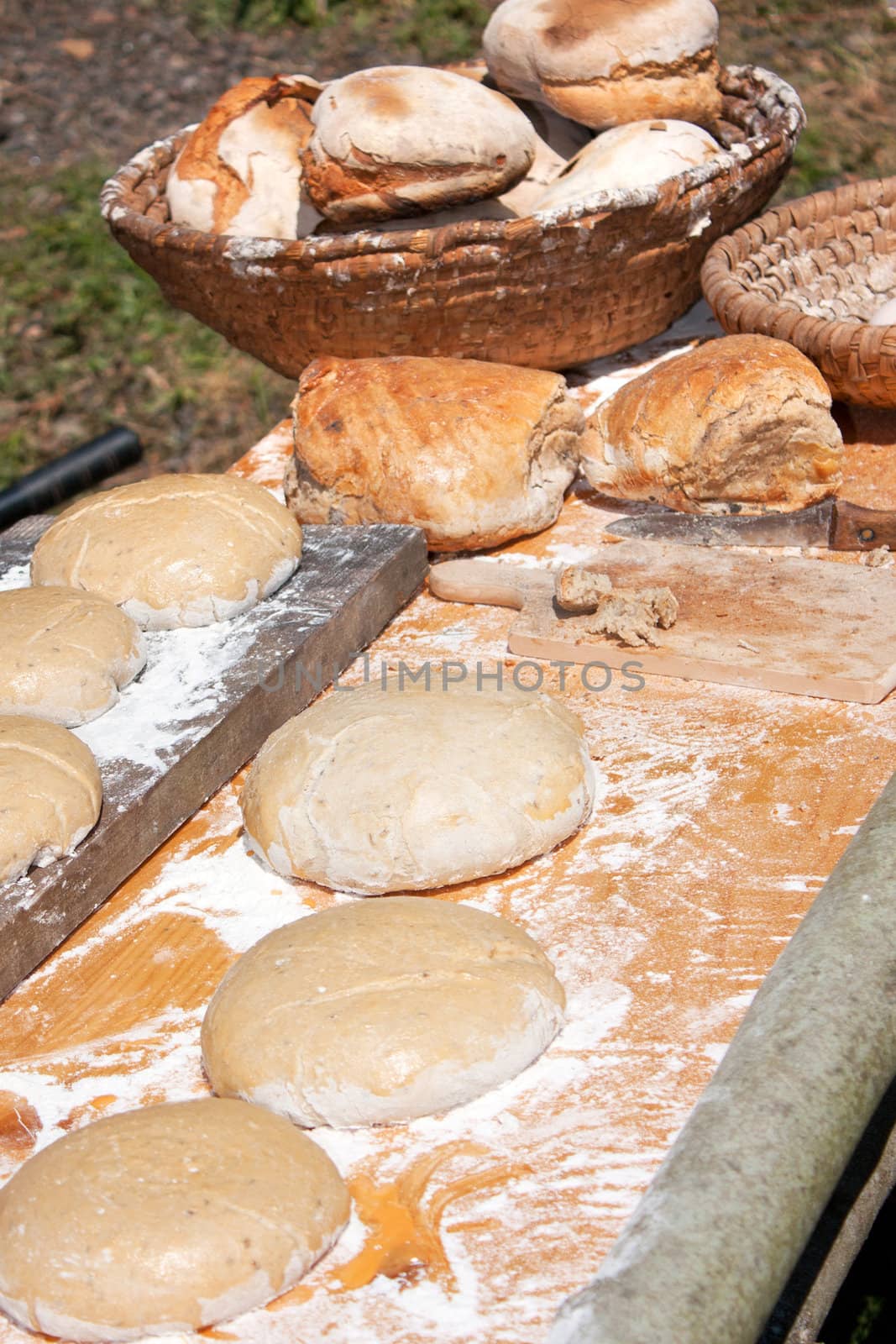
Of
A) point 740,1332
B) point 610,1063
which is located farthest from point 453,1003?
point 740,1332

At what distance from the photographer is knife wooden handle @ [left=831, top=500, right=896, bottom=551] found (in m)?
2.31

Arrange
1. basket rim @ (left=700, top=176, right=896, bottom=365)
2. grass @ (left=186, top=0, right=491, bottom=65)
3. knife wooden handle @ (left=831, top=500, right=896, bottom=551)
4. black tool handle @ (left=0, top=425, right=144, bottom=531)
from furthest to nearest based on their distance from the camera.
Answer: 1. grass @ (left=186, top=0, right=491, bottom=65)
2. black tool handle @ (left=0, top=425, right=144, bottom=531)
3. basket rim @ (left=700, top=176, right=896, bottom=365)
4. knife wooden handle @ (left=831, top=500, right=896, bottom=551)

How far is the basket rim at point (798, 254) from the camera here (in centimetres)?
246

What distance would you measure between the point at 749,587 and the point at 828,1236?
109 cm

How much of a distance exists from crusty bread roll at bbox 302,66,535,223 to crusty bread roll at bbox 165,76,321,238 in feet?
0.62

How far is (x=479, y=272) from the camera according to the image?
2559 mm

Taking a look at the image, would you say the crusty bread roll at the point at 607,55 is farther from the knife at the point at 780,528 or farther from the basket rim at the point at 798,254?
the knife at the point at 780,528

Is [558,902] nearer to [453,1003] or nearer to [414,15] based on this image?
[453,1003]

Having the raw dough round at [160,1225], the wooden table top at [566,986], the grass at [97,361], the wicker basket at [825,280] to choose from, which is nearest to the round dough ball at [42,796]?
the wooden table top at [566,986]

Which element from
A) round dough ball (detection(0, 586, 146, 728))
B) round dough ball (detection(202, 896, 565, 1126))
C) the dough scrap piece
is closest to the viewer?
round dough ball (detection(202, 896, 565, 1126))

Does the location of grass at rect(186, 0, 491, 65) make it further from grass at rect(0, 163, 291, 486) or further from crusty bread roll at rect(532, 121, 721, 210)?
crusty bread roll at rect(532, 121, 721, 210)

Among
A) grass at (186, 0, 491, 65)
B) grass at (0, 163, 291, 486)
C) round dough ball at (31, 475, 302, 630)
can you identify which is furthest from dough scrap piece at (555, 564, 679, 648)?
grass at (186, 0, 491, 65)

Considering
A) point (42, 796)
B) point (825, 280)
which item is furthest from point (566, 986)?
point (825, 280)

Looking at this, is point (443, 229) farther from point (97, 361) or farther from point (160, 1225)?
point (97, 361)
